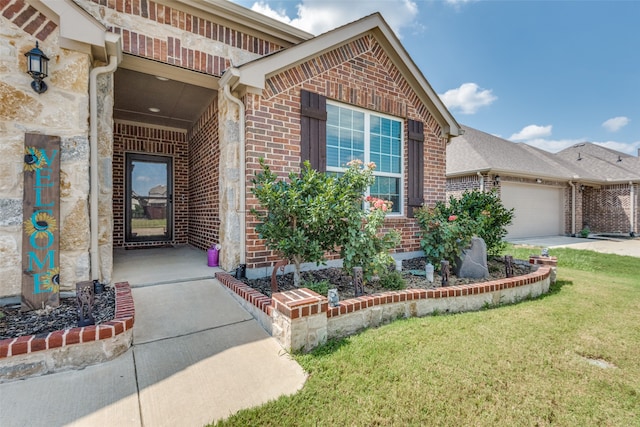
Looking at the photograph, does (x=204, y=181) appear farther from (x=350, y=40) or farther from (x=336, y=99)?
(x=350, y=40)

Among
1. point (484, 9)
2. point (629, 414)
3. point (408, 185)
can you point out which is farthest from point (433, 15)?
point (629, 414)

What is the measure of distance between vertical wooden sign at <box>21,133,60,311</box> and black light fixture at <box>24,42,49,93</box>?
529 mm

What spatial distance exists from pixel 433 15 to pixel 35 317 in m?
10.2

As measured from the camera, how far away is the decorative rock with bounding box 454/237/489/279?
4.71 metres

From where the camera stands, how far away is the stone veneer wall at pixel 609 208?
14.3 meters

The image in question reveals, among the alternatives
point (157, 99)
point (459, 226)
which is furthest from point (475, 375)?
point (157, 99)

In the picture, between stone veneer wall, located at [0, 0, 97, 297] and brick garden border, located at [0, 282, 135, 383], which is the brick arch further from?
brick garden border, located at [0, 282, 135, 383]

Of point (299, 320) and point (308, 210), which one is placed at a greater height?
point (308, 210)

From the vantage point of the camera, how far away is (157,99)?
17.1ft

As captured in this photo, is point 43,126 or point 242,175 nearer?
point 43,126

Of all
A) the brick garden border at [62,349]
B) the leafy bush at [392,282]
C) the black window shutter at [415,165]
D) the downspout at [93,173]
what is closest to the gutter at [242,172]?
the downspout at [93,173]

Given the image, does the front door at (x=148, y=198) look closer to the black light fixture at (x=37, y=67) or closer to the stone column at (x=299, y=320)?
the black light fixture at (x=37, y=67)

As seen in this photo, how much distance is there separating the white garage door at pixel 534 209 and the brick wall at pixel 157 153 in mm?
11654

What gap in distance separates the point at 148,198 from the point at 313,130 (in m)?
4.52
